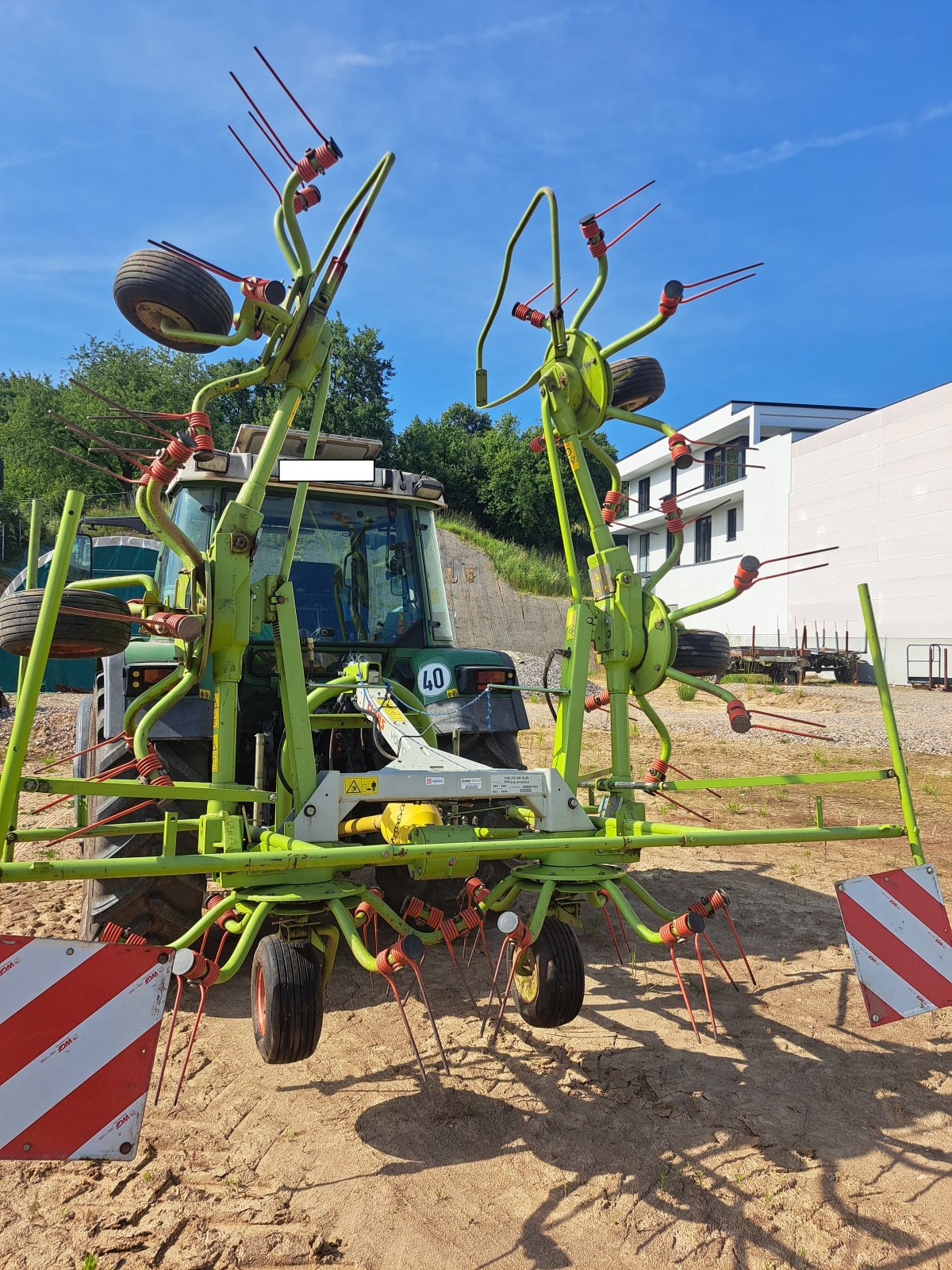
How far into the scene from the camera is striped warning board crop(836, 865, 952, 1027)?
3061 millimetres

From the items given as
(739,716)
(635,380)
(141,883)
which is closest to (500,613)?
(635,380)

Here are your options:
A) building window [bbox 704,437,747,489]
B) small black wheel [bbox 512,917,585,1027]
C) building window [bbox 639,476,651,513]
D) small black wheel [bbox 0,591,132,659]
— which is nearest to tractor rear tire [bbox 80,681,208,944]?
small black wheel [bbox 0,591,132,659]

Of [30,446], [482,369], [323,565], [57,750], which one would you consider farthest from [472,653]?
[30,446]

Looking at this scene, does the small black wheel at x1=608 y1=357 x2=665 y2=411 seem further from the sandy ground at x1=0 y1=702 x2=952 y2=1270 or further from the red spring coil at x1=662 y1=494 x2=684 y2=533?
the sandy ground at x1=0 y1=702 x2=952 y2=1270

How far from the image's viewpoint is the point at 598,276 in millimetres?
3922

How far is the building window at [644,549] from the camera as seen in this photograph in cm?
3759

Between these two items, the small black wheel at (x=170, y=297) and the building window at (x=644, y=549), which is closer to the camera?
the small black wheel at (x=170, y=297)

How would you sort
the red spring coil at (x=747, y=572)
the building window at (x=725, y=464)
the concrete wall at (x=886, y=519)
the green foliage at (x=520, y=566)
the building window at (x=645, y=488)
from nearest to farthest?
the red spring coil at (x=747, y=572)
the building window at (x=725, y=464)
the concrete wall at (x=886, y=519)
the green foliage at (x=520, y=566)
the building window at (x=645, y=488)

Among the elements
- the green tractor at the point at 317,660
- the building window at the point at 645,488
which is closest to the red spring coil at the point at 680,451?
the green tractor at the point at 317,660

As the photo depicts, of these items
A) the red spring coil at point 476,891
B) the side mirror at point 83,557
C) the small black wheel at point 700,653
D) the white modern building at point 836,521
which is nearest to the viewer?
the red spring coil at point 476,891

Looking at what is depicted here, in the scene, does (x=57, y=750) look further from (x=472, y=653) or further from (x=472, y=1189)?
(x=472, y=1189)

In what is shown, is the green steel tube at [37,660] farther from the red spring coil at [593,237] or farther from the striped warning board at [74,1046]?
the red spring coil at [593,237]

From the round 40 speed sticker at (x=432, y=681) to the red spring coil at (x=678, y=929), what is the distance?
182cm

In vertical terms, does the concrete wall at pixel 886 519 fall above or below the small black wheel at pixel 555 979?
above
